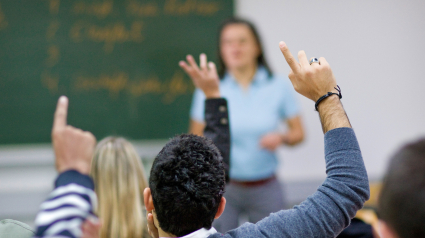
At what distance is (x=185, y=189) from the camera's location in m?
0.72

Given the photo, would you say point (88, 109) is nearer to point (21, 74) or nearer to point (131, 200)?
point (21, 74)

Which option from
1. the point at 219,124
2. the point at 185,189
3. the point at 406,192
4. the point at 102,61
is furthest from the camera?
the point at 102,61

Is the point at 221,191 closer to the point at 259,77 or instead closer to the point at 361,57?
the point at 259,77

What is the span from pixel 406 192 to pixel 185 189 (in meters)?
0.39

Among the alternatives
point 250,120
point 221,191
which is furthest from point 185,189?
point 250,120

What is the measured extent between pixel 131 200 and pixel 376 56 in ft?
7.38

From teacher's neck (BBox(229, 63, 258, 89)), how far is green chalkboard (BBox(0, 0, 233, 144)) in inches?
23.6

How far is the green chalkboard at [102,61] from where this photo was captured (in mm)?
2584

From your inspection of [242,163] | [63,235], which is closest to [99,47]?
[242,163]

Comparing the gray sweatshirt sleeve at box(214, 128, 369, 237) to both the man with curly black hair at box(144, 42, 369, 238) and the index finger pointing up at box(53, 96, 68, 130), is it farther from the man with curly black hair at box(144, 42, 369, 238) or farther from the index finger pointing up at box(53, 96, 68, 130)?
the index finger pointing up at box(53, 96, 68, 130)

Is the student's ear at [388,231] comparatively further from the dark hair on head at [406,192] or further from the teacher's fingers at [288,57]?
the teacher's fingers at [288,57]

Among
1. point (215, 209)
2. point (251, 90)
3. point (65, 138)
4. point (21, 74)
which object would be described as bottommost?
point (215, 209)

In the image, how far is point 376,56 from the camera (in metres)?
2.75

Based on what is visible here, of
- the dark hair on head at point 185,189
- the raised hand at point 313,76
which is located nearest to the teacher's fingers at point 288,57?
the raised hand at point 313,76
